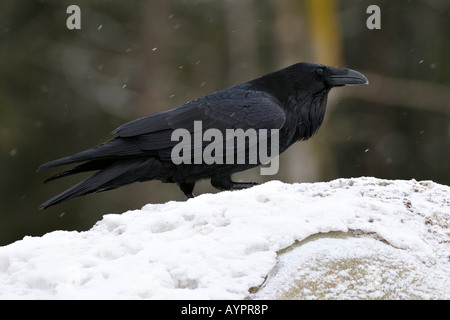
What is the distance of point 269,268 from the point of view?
3.48 meters

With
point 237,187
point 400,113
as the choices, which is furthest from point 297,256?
point 400,113

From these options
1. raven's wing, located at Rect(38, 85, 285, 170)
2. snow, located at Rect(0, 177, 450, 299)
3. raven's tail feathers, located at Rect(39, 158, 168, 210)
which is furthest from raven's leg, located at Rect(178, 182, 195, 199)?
snow, located at Rect(0, 177, 450, 299)

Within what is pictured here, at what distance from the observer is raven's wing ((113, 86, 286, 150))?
5.97 m

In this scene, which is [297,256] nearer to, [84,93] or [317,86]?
[317,86]

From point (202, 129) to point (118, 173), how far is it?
2.73 ft

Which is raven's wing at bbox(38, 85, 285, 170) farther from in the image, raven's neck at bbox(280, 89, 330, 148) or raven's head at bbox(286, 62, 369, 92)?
raven's head at bbox(286, 62, 369, 92)

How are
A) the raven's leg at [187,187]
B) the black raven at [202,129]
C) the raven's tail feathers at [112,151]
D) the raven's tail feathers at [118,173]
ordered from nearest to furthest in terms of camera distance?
the raven's tail feathers at [112,151]
the raven's tail feathers at [118,173]
the black raven at [202,129]
the raven's leg at [187,187]

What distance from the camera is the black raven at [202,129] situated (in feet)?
19.2

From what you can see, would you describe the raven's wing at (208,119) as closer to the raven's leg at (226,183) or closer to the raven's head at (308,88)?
the raven's head at (308,88)

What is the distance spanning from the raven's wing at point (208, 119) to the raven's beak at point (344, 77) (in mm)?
663

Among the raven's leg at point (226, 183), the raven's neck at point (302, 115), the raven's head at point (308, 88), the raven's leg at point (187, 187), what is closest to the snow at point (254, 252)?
the raven's leg at point (226, 183)

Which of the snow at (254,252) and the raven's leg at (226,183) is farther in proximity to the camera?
the raven's leg at (226,183)

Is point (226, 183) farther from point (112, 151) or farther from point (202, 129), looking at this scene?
point (112, 151)

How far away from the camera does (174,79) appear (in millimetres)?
15078
